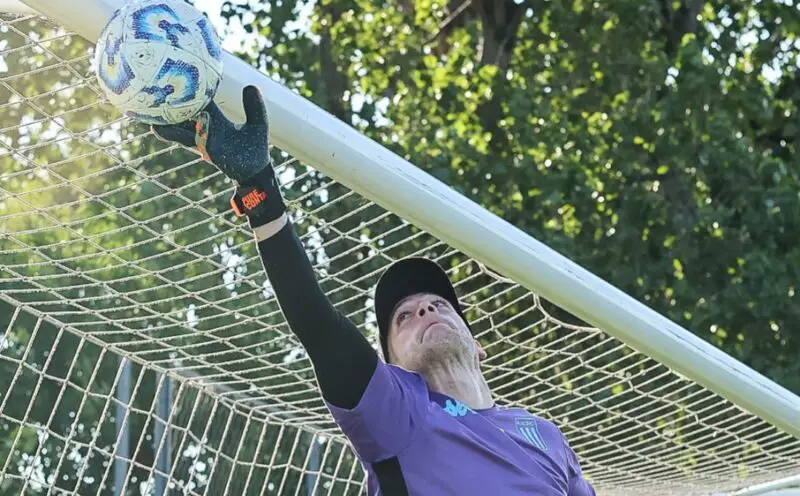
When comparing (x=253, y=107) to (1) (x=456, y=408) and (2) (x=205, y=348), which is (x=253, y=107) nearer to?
(1) (x=456, y=408)

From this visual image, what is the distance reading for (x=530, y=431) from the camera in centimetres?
276

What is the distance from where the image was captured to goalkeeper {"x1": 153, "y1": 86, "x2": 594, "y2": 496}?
7.15 ft

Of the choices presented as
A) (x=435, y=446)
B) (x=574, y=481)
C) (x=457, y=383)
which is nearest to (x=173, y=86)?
(x=435, y=446)

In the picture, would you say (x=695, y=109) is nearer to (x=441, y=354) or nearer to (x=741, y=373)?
(x=741, y=373)

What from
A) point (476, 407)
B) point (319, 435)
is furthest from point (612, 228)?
point (476, 407)

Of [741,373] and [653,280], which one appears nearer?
[741,373]

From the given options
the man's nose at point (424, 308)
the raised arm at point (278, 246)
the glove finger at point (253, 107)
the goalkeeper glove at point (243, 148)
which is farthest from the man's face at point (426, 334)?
the glove finger at point (253, 107)

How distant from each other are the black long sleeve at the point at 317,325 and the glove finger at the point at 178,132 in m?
0.20

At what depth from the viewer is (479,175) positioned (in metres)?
8.45

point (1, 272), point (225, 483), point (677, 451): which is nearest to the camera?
point (1, 272)

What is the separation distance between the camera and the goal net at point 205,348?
362 centimetres

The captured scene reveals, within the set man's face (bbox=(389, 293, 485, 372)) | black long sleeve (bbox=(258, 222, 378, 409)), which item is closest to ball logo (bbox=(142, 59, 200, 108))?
black long sleeve (bbox=(258, 222, 378, 409))

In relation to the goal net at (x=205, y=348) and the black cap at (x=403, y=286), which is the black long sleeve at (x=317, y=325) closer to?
the black cap at (x=403, y=286)

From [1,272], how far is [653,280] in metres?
5.24
